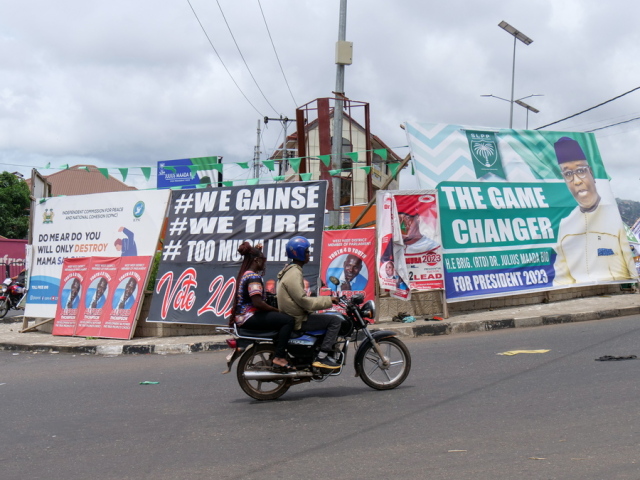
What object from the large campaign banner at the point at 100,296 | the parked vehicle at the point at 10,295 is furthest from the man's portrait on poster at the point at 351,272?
the parked vehicle at the point at 10,295

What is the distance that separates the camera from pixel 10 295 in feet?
63.4

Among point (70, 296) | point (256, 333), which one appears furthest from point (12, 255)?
point (256, 333)

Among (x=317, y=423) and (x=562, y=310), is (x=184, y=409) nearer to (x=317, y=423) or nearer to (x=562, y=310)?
(x=317, y=423)

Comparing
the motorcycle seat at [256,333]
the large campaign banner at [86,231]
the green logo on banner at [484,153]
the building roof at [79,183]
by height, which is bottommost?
the motorcycle seat at [256,333]

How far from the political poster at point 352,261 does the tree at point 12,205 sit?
3673cm

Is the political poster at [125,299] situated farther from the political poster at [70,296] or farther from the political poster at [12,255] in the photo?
the political poster at [12,255]

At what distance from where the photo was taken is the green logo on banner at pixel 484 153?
1430 cm

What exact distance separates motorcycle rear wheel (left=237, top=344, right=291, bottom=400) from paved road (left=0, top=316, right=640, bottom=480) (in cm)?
15

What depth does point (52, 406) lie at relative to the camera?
290 inches

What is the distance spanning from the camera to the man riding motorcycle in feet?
22.9

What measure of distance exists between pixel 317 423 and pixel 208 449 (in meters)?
1.08

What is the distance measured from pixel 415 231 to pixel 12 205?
3874cm

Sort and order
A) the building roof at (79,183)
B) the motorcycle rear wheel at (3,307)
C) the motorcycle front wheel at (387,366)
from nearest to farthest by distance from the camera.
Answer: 1. the motorcycle front wheel at (387,366)
2. the motorcycle rear wheel at (3,307)
3. the building roof at (79,183)

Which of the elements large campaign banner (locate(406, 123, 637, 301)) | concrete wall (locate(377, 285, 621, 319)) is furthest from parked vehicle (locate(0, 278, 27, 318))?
large campaign banner (locate(406, 123, 637, 301))
